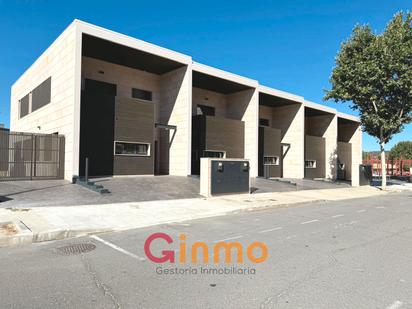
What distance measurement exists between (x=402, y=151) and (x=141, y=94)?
83.9 metres

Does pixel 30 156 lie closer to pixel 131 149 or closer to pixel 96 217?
pixel 131 149

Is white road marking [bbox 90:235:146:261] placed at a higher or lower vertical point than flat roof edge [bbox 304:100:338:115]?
lower

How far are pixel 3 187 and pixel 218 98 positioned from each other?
20.9m

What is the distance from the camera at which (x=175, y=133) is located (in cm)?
2403

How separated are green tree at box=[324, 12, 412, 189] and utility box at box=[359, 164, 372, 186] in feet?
14.1

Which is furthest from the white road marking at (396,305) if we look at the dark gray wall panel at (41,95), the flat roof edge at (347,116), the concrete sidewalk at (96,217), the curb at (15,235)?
the flat roof edge at (347,116)

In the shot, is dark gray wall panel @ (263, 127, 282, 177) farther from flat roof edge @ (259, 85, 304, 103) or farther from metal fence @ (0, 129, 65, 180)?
metal fence @ (0, 129, 65, 180)

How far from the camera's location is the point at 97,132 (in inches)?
766

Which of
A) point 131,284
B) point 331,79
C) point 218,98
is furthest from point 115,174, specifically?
point 331,79

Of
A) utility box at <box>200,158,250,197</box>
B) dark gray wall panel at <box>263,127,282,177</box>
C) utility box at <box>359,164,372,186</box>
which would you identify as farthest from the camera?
dark gray wall panel at <box>263,127,282,177</box>

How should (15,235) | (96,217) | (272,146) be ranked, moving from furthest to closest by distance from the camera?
(272,146) → (96,217) → (15,235)

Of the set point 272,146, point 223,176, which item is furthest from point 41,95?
point 272,146

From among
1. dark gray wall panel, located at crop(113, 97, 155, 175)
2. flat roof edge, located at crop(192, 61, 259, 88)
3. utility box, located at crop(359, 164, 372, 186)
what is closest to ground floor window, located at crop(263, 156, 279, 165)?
flat roof edge, located at crop(192, 61, 259, 88)

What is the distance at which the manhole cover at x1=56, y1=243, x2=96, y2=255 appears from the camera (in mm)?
6176
